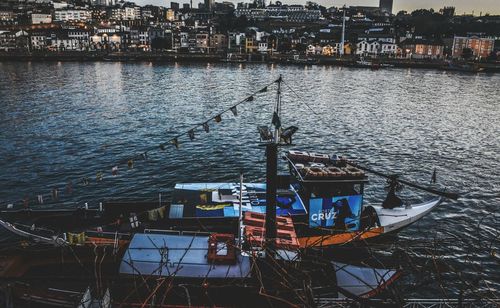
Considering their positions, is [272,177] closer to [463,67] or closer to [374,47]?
[463,67]

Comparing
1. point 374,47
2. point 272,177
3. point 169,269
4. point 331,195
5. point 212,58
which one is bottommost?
point 169,269

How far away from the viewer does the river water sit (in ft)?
63.7

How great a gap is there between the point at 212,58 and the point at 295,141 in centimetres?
10529

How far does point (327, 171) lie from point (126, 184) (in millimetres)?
17098

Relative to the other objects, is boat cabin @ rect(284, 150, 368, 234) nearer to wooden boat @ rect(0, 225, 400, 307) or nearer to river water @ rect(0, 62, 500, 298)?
river water @ rect(0, 62, 500, 298)

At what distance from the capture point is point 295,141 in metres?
41.6

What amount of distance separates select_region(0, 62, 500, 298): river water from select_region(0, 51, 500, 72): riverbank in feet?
162

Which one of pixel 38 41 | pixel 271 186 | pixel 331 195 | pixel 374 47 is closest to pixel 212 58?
pixel 374 47

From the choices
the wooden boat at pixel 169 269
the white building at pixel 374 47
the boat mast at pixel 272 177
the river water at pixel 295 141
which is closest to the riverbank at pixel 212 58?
the white building at pixel 374 47

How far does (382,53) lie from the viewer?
155 m

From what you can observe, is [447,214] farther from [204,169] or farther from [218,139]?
[218,139]

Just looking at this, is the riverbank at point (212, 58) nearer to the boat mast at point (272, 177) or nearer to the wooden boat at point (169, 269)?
the boat mast at point (272, 177)

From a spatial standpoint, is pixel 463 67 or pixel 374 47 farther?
pixel 374 47

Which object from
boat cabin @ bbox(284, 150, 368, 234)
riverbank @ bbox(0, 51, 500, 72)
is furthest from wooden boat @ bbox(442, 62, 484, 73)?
boat cabin @ bbox(284, 150, 368, 234)
